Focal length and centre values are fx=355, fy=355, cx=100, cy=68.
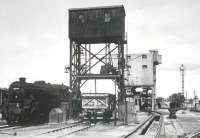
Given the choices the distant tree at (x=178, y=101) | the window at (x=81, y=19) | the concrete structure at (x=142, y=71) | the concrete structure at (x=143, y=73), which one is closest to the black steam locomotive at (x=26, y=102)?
the window at (x=81, y=19)

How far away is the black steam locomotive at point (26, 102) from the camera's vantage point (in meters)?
23.5

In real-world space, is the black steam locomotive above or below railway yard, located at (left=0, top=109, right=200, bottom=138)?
above

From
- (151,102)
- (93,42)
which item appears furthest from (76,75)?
(151,102)

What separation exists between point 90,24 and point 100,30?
1194mm

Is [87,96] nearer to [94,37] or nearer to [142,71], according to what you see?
[94,37]

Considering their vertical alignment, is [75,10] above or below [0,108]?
above

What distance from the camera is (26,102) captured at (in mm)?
23766

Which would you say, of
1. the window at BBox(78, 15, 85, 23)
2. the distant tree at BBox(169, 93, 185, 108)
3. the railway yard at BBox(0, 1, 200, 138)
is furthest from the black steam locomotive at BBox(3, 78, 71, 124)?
the distant tree at BBox(169, 93, 185, 108)

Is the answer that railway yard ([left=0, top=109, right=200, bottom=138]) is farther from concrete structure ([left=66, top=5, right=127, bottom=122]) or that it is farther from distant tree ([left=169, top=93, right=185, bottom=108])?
distant tree ([left=169, top=93, right=185, bottom=108])

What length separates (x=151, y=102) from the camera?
72.9 metres

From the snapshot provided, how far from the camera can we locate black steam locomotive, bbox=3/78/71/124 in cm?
2355

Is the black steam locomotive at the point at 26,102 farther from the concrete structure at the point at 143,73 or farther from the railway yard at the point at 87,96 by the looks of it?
the concrete structure at the point at 143,73

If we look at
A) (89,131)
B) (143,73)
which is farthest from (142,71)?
(89,131)

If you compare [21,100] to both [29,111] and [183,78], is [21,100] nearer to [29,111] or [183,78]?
[29,111]
